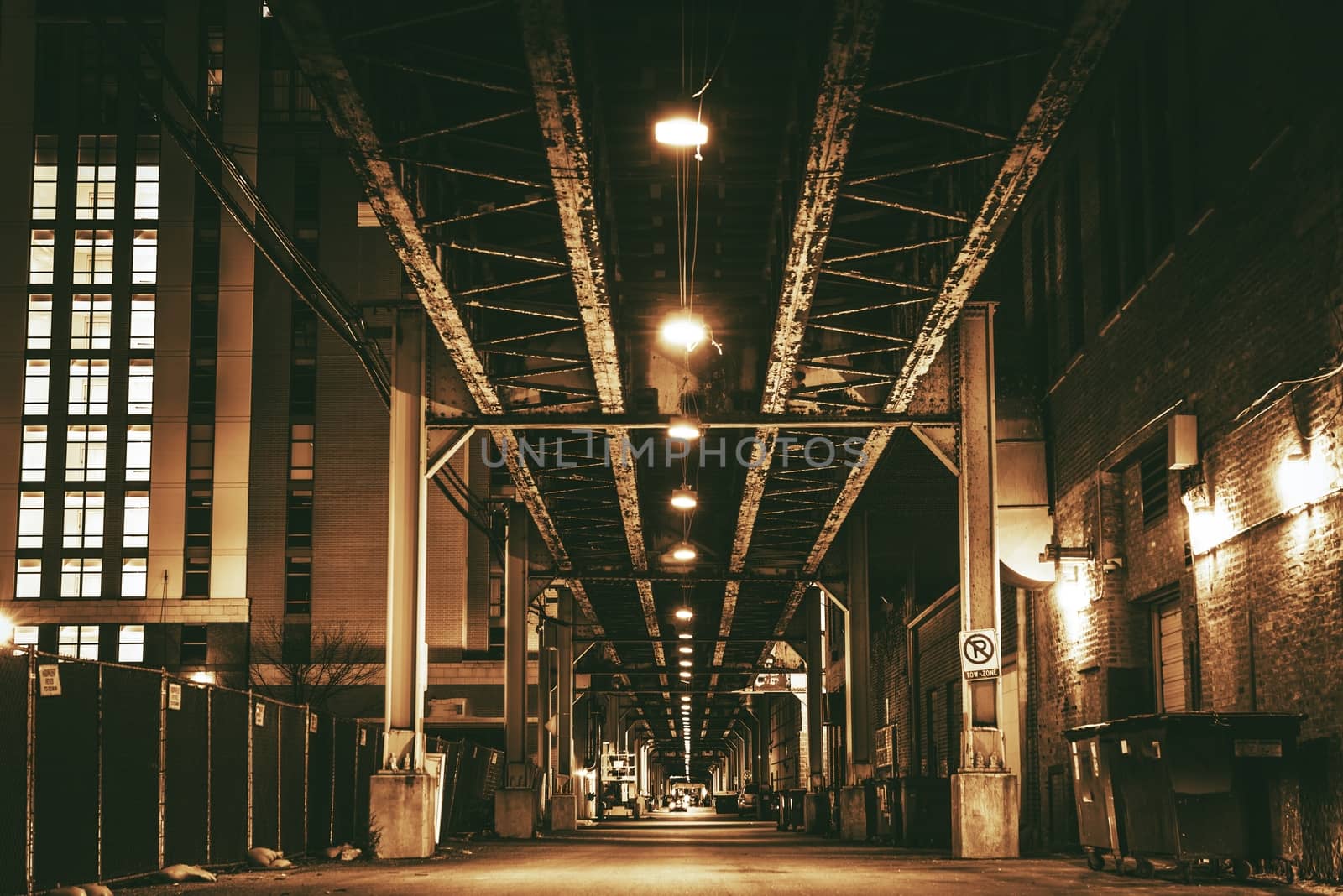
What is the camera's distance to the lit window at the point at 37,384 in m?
69.8

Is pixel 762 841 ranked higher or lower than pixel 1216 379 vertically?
lower

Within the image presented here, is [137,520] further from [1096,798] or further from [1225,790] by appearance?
[1225,790]

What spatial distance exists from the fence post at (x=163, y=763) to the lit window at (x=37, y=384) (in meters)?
59.1

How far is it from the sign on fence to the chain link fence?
0.02 meters

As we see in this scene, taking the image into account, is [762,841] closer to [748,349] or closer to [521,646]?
[521,646]

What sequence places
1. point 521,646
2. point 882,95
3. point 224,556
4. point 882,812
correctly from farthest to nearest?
point 224,556, point 521,646, point 882,812, point 882,95

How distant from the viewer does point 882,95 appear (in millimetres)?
15688

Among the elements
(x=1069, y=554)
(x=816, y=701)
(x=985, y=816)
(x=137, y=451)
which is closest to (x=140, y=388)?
(x=137, y=451)

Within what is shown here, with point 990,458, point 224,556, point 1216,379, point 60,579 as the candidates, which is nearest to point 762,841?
point 990,458

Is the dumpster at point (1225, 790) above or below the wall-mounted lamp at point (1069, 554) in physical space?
below

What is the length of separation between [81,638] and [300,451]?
13.1m

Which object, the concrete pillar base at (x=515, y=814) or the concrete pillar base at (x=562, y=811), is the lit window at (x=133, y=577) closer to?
the concrete pillar base at (x=562, y=811)

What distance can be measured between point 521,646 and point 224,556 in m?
39.2

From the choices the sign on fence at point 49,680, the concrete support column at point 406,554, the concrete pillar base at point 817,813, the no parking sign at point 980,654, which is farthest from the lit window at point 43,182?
the sign on fence at point 49,680
